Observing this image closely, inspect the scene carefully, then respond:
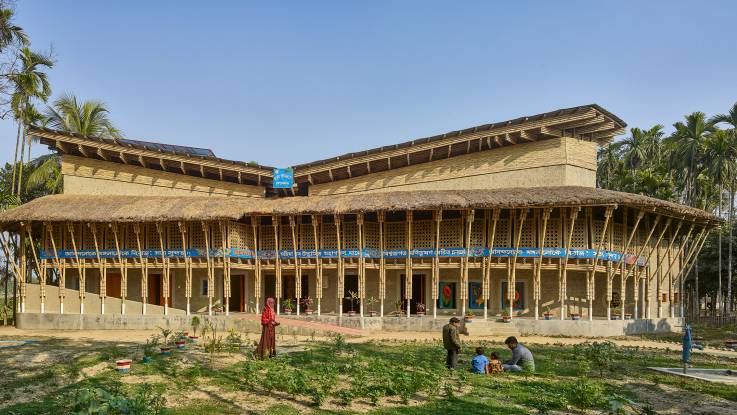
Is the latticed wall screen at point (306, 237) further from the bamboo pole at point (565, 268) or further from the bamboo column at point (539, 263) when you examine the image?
the bamboo pole at point (565, 268)

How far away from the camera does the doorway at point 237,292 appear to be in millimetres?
31391

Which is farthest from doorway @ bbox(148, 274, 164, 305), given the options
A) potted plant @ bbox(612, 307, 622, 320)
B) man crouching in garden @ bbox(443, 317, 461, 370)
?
potted plant @ bbox(612, 307, 622, 320)

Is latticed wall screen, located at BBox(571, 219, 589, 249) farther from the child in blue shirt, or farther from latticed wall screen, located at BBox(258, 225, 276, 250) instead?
latticed wall screen, located at BBox(258, 225, 276, 250)

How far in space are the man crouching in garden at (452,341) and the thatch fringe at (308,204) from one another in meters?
11.3

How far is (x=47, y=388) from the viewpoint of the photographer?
12.1 meters

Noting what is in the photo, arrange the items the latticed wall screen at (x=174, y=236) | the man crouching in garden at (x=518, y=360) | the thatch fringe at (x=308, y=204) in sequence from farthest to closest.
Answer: the latticed wall screen at (x=174, y=236), the thatch fringe at (x=308, y=204), the man crouching in garden at (x=518, y=360)

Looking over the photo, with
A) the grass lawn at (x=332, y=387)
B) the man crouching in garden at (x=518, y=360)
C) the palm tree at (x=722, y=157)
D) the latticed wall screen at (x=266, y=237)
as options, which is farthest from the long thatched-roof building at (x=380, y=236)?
the palm tree at (x=722, y=157)

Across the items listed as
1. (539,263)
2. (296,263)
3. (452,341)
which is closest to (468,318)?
(539,263)

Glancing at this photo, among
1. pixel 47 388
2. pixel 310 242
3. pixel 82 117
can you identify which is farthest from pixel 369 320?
pixel 82 117

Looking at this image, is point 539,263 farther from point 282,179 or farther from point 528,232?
point 282,179

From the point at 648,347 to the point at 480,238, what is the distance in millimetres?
8590

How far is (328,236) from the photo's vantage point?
2873 centimetres

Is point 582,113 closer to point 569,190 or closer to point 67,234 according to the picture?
point 569,190

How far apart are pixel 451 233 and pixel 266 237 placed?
988 cm
